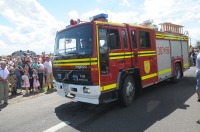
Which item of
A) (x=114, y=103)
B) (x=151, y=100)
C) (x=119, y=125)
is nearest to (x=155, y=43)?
(x=151, y=100)

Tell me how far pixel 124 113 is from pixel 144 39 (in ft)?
10.1

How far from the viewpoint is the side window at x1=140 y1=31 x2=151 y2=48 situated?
25.9 ft

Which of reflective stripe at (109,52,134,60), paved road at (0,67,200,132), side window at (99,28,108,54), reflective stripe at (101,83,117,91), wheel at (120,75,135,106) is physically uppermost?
side window at (99,28,108,54)

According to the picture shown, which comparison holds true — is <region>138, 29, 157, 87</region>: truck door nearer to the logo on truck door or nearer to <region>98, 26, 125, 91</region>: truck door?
the logo on truck door

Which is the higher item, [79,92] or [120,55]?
[120,55]

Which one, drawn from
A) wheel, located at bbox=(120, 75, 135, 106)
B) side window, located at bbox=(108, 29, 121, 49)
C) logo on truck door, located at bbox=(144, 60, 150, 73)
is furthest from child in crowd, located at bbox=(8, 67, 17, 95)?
logo on truck door, located at bbox=(144, 60, 150, 73)

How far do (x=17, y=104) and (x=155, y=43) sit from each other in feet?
19.6

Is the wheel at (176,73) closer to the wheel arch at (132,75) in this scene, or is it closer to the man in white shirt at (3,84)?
the wheel arch at (132,75)

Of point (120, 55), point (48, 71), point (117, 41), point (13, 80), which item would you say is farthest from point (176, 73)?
point (13, 80)

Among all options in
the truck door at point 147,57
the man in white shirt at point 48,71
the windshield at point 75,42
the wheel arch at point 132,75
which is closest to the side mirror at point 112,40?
the windshield at point 75,42

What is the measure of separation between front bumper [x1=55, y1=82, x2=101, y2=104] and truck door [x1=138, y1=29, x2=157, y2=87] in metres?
2.47

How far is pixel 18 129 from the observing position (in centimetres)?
555

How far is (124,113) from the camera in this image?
249 inches

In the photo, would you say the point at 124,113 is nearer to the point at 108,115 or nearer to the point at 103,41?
the point at 108,115
